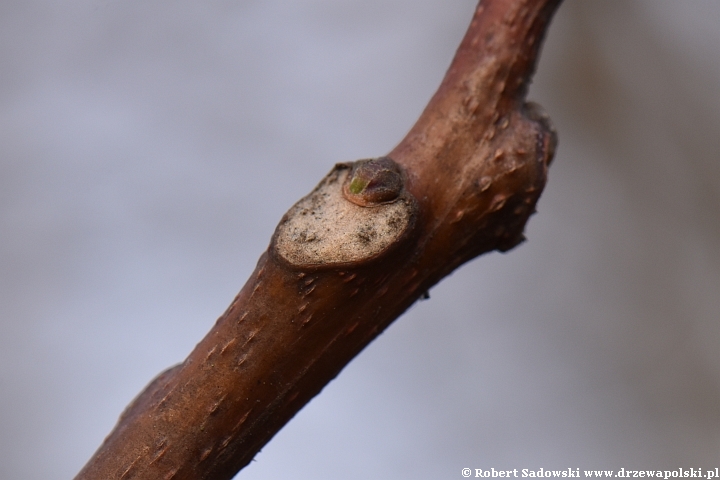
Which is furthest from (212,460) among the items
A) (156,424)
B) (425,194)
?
(425,194)

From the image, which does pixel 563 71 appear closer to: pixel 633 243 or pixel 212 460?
pixel 633 243

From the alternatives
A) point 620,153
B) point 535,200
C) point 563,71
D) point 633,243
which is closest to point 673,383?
point 633,243

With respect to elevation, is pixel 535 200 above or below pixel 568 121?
below

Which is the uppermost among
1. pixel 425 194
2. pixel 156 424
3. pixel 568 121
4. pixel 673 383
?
pixel 568 121

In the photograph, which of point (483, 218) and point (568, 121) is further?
point (568, 121)

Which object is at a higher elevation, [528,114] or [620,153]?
[620,153]

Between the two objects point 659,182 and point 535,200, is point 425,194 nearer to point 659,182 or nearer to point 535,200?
point 535,200
